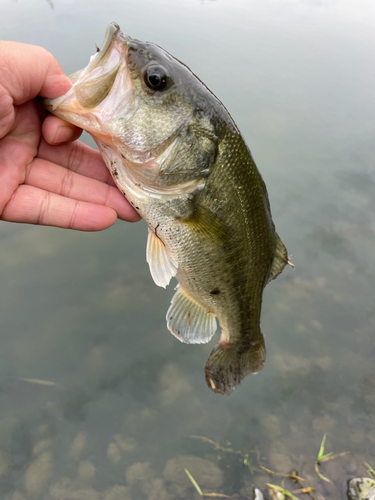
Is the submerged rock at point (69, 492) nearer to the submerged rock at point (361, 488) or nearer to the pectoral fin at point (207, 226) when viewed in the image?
the submerged rock at point (361, 488)

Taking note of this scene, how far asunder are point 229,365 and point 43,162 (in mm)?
1923

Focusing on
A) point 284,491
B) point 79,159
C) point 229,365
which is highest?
point 79,159

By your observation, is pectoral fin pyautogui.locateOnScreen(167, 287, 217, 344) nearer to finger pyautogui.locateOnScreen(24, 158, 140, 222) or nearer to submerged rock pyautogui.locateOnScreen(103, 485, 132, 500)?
finger pyautogui.locateOnScreen(24, 158, 140, 222)

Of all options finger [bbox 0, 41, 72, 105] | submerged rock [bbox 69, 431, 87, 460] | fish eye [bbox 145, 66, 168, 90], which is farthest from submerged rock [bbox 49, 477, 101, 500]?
fish eye [bbox 145, 66, 168, 90]

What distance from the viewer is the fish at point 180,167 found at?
1512mm

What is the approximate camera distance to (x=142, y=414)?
2.70 metres

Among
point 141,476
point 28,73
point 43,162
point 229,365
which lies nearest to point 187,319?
point 229,365

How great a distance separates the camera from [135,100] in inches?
60.1

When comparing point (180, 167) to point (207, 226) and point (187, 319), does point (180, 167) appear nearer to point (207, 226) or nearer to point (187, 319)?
point (207, 226)

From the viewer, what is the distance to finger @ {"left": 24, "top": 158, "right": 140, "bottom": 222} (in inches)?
79.0

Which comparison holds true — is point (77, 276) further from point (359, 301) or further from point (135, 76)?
point (359, 301)

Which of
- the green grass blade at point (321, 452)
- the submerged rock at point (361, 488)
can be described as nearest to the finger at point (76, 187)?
the green grass blade at point (321, 452)

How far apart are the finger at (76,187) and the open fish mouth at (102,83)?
54 cm

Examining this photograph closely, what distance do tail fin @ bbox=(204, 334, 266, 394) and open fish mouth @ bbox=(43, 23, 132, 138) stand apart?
1735 millimetres
